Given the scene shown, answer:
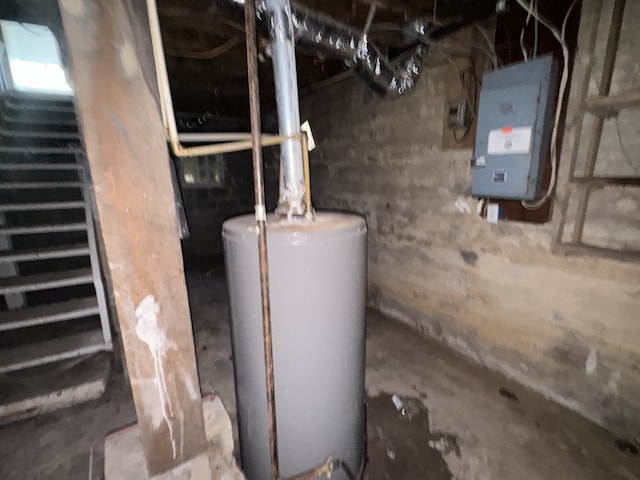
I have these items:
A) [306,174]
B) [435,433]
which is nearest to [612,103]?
[306,174]

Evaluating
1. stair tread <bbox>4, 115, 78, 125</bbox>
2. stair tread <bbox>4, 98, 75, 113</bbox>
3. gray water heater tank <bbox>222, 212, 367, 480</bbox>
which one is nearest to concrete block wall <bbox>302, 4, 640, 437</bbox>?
gray water heater tank <bbox>222, 212, 367, 480</bbox>

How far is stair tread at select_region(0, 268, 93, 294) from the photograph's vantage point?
210cm

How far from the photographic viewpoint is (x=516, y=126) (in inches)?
65.7

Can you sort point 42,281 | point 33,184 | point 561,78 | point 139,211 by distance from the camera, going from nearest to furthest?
point 139,211, point 561,78, point 42,281, point 33,184

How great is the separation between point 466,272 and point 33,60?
21.8ft

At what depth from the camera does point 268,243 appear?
0.96 m

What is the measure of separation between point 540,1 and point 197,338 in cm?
317

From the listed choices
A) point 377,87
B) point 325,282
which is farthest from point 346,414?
point 377,87

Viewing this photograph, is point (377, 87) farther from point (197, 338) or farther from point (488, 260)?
point (197, 338)

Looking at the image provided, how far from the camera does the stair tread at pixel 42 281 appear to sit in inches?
82.5

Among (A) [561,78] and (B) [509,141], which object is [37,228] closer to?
(B) [509,141]

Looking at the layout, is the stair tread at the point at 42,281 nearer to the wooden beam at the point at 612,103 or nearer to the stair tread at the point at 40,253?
the stair tread at the point at 40,253

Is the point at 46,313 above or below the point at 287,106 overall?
below

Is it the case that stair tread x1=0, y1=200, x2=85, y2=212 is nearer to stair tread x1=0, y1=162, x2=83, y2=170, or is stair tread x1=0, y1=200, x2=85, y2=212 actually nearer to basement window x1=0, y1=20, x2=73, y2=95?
stair tread x1=0, y1=162, x2=83, y2=170
